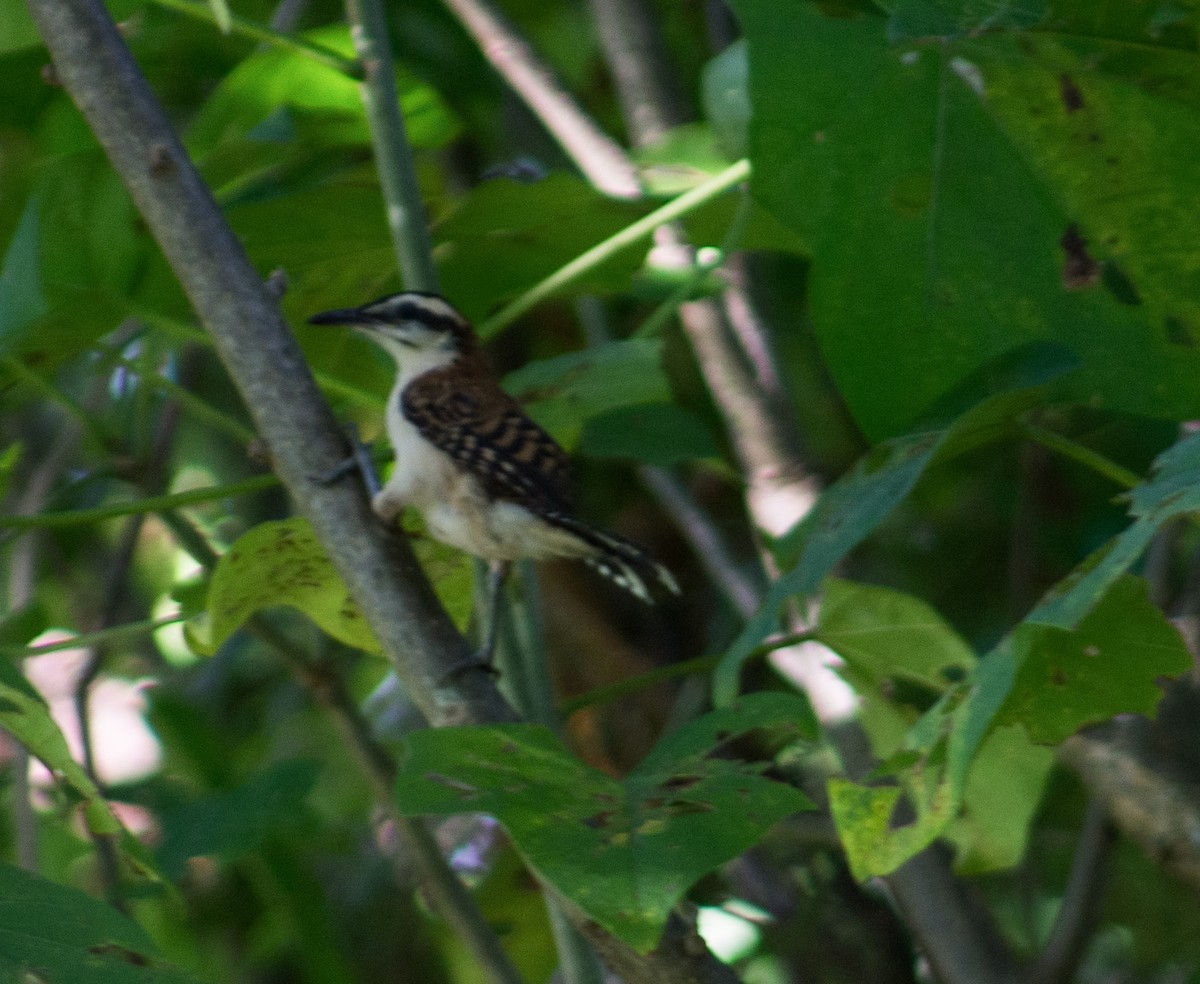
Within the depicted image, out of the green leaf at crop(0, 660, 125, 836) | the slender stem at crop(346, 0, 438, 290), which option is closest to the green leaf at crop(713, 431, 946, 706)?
the slender stem at crop(346, 0, 438, 290)

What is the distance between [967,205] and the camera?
1.47 m

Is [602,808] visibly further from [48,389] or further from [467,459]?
[467,459]

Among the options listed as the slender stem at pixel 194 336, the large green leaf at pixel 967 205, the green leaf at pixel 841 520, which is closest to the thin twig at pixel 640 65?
the slender stem at pixel 194 336

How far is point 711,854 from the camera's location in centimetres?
108

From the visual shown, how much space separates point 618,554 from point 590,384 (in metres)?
0.60

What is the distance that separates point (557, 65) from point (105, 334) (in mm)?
1820

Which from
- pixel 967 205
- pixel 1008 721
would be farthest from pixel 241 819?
pixel 967 205

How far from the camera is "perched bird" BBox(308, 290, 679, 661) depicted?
6.14 feet

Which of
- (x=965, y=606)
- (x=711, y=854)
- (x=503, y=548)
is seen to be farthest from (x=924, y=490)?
(x=711, y=854)

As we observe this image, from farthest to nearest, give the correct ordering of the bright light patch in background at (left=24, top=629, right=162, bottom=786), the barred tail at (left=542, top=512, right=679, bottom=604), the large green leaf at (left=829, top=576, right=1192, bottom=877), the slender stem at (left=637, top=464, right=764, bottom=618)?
the bright light patch in background at (left=24, top=629, right=162, bottom=786)
the slender stem at (left=637, top=464, right=764, bottom=618)
the barred tail at (left=542, top=512, right=679, bottom=604)
the large green leaf at (left=829, top=576, right=1192, bottom=877)

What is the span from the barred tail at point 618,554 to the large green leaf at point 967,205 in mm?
809

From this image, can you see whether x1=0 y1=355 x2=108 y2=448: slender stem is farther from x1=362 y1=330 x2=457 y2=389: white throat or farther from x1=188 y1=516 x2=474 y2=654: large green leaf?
x1=362 y1=330 x2=457 y2=389: white throat

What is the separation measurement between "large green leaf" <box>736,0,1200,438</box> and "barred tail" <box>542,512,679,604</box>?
2.66 feet

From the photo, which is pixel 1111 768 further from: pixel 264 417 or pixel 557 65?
pixel 557 65
